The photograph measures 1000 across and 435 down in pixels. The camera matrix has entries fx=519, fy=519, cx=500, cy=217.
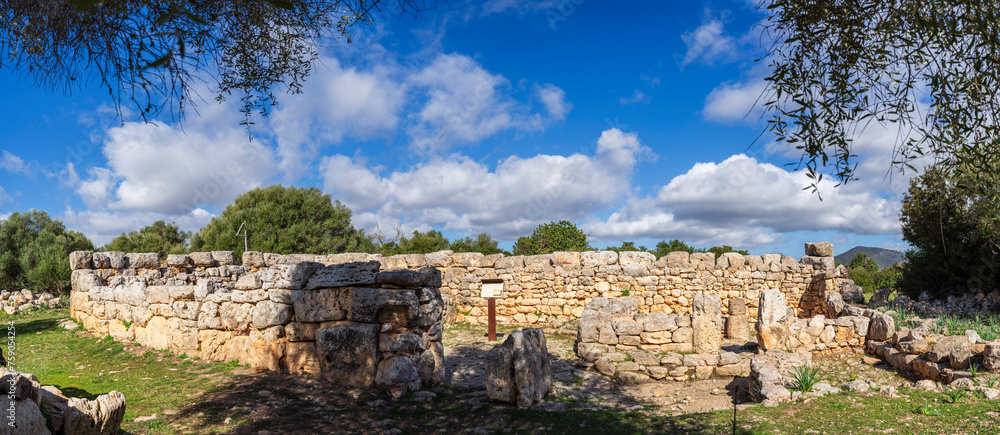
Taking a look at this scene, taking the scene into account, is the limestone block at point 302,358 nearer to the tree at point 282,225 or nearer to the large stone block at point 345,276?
the large stone block at point 345,276

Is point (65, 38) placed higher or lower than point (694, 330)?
higher

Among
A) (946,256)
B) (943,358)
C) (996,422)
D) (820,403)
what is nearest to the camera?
(996,422)

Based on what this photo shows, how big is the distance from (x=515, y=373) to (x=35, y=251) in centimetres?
2388

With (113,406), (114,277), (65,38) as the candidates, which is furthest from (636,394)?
(114,277)

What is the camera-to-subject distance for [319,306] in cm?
802

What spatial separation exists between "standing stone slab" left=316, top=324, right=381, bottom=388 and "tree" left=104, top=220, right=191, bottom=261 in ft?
114

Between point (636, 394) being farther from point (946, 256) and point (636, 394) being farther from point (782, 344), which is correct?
point (946, 256)

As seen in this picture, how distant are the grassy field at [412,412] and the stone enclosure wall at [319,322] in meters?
0.37

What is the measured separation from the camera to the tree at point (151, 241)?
122ft

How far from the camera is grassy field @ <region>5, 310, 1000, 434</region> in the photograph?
19.4ft

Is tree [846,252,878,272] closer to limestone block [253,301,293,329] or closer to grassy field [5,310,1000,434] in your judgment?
grassy field [5,310,1000,434]

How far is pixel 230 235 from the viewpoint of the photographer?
1366 inches

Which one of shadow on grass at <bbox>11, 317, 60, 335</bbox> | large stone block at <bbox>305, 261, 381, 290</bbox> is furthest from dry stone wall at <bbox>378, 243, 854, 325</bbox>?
shadow on grass at <bbox>11, 317, 60, 335</bbox>

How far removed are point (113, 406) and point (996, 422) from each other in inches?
355
